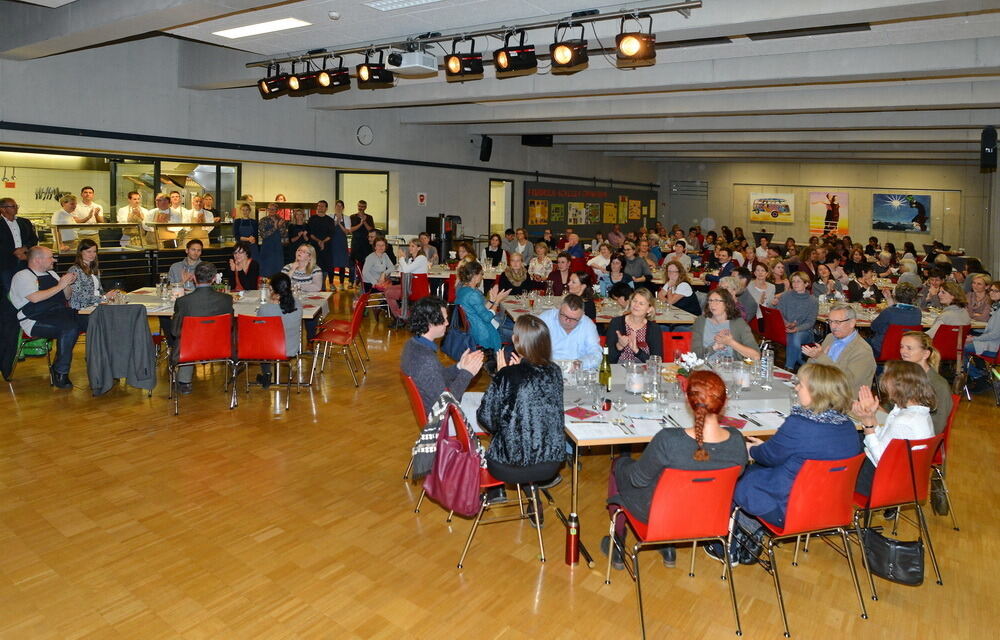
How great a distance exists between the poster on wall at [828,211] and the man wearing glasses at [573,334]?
72.7 ft

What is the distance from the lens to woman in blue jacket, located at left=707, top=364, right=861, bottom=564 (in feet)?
11.8

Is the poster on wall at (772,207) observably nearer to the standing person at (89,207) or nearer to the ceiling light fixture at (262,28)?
the ceiling light fixture at (262,28)

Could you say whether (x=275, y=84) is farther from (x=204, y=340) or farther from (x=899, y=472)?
(x=899, y=472)

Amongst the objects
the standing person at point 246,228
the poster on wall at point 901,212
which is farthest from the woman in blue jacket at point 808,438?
the poster on wall at point 901,212

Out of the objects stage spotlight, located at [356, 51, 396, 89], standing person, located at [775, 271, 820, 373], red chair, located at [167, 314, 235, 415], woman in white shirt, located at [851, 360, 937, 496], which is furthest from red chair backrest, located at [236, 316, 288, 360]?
standing person, located at [775, 271, 820, 373]

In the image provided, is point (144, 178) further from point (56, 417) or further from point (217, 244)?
point (56, 417)

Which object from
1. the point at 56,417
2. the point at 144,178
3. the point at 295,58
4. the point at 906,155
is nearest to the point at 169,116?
the point at 144,178

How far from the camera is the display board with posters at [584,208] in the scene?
22312 mm

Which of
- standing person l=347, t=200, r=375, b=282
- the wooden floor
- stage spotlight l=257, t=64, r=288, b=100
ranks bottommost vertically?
the wooden floor

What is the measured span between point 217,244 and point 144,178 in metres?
1.60

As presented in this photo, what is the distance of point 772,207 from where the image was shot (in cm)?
2645

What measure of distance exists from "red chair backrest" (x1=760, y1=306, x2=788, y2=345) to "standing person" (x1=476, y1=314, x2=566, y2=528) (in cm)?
469

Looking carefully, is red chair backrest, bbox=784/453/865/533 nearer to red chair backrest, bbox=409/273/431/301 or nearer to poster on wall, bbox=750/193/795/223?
red chair backrest, bbox=409/273/431/301

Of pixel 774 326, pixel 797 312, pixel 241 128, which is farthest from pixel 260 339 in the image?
pixel 241 128
